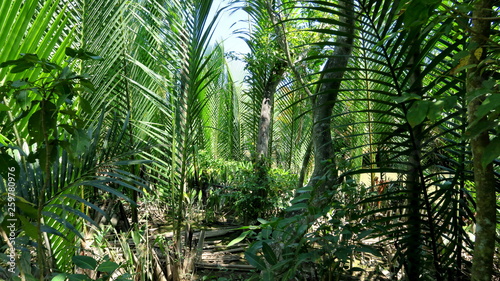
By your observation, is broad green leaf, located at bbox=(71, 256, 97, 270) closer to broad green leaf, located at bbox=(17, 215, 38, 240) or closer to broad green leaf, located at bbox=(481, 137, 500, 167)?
broad green leaf, located at bbox=(17, 215, 38, 240)

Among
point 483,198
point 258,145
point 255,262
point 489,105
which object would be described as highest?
point 258,145

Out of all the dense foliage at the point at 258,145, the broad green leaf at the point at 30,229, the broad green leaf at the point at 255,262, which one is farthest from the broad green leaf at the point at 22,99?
the broad green leaf at the point at 255,262

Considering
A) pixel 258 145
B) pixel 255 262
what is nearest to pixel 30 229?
pixel 255 262

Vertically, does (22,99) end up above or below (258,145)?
below

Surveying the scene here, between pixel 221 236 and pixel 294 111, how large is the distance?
2.26m

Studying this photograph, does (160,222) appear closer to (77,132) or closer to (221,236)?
(221,236)

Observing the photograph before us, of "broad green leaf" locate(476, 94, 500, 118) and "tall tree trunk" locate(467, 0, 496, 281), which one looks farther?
"tall tree trunk" locate(467, 0, 496, 281)

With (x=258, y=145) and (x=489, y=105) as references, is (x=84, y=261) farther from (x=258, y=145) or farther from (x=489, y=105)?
(x=258, y=145)

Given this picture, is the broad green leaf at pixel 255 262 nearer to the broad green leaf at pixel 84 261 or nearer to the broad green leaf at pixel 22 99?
the broad green leaf at pixel 84 261

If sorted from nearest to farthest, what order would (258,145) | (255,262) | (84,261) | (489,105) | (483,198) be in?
(489,105), (483,198), (84,261), (255,262), (258,145)

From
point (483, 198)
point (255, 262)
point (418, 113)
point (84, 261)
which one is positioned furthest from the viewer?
point (255, 262)

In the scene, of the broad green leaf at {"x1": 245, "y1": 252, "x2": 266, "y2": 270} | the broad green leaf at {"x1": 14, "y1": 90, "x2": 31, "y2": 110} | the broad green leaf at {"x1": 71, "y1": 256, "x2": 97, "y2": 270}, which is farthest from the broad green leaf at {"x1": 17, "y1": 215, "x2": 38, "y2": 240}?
the broad green leaf at {"x1": 245, "y1": 252, "x2": 266, "y2": 270}

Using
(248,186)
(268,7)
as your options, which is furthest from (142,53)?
(248,186)

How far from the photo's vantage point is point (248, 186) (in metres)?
3.59
